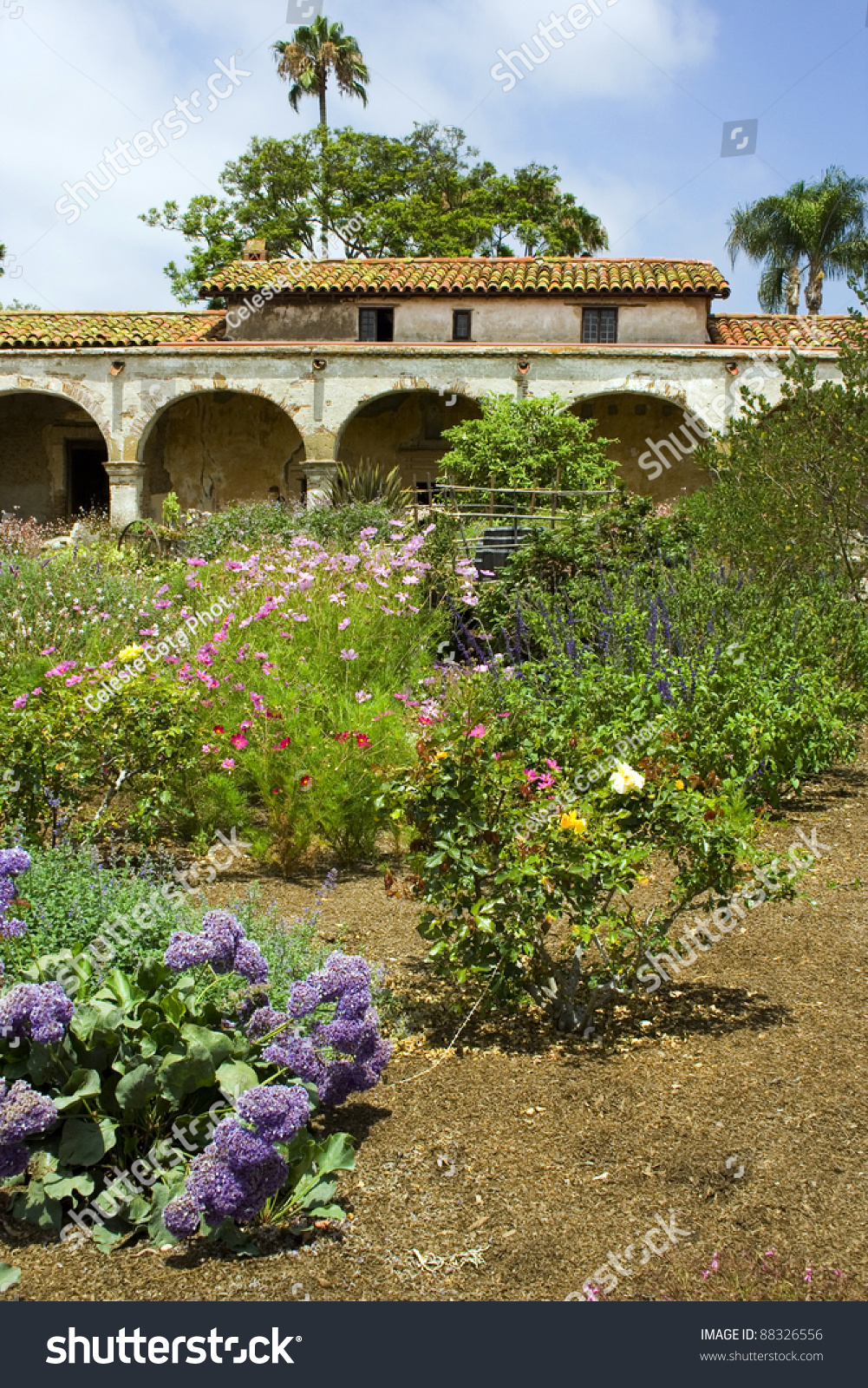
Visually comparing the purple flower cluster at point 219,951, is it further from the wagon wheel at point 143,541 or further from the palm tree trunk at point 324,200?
the palm tree trunk at point 324,200

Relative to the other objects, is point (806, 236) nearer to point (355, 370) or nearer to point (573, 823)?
point (355, 370)

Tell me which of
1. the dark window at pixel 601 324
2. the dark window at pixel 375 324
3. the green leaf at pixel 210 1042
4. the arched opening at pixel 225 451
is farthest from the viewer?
the arched opening at pixel 225 451

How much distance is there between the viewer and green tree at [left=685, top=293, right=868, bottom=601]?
7.90m

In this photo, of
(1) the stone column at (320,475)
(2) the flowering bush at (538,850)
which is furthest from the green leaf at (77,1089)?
(1) the stone column at (320,475)

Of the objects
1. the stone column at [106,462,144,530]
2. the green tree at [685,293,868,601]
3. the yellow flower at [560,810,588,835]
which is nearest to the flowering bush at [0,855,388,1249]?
the yellow flower at [560,810,588,835]

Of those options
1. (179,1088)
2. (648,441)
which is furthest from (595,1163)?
(648,441)

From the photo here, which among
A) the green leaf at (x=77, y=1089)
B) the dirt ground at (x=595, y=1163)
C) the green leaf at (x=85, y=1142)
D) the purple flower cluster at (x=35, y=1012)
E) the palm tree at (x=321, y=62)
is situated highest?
the palm tree at (x=321, y=62)

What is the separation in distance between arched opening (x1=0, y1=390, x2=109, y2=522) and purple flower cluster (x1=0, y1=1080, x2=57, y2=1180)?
21.5 metres

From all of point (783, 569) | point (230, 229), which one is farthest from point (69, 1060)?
point (230, 229)

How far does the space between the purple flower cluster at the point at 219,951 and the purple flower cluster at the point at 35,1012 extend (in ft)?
1.01

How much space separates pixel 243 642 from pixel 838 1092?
4429 millimetres

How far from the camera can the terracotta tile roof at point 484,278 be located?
Result: 2045cm

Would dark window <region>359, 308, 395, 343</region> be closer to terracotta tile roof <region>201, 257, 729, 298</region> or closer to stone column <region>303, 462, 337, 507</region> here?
terracotta tile roof <region>201, 257, 729, 298</region>

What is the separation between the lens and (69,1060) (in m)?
2.81
